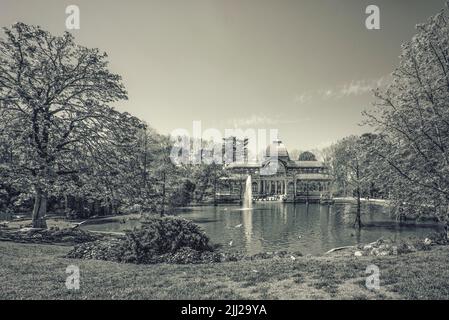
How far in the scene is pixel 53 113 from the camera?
2095cm

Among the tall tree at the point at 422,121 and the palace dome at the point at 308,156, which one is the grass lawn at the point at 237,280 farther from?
the palace dome at the point at 308,156

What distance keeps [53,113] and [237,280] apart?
58.9 feet

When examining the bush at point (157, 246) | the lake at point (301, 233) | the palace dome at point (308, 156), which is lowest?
the lake at point (301, 233)

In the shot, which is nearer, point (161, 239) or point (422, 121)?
point (422, 121)

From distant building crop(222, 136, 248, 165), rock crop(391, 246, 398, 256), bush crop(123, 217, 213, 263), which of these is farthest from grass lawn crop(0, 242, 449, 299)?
distant building crop(222, 136, 248, 165)

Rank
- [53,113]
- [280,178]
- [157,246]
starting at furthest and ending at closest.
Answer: [280,178], [53,113], [157,246]

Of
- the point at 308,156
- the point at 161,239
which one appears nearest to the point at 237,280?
the point at 161,239

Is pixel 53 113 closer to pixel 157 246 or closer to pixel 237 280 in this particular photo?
pixel 157 246

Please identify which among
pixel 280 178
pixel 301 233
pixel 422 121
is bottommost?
pixel 301 233

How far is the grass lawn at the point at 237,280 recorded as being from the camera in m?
7.94

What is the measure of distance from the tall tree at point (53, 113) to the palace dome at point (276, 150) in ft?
276

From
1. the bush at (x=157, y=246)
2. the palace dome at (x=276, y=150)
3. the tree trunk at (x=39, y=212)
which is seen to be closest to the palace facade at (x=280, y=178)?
the palace dome at (x=276, y=150)
